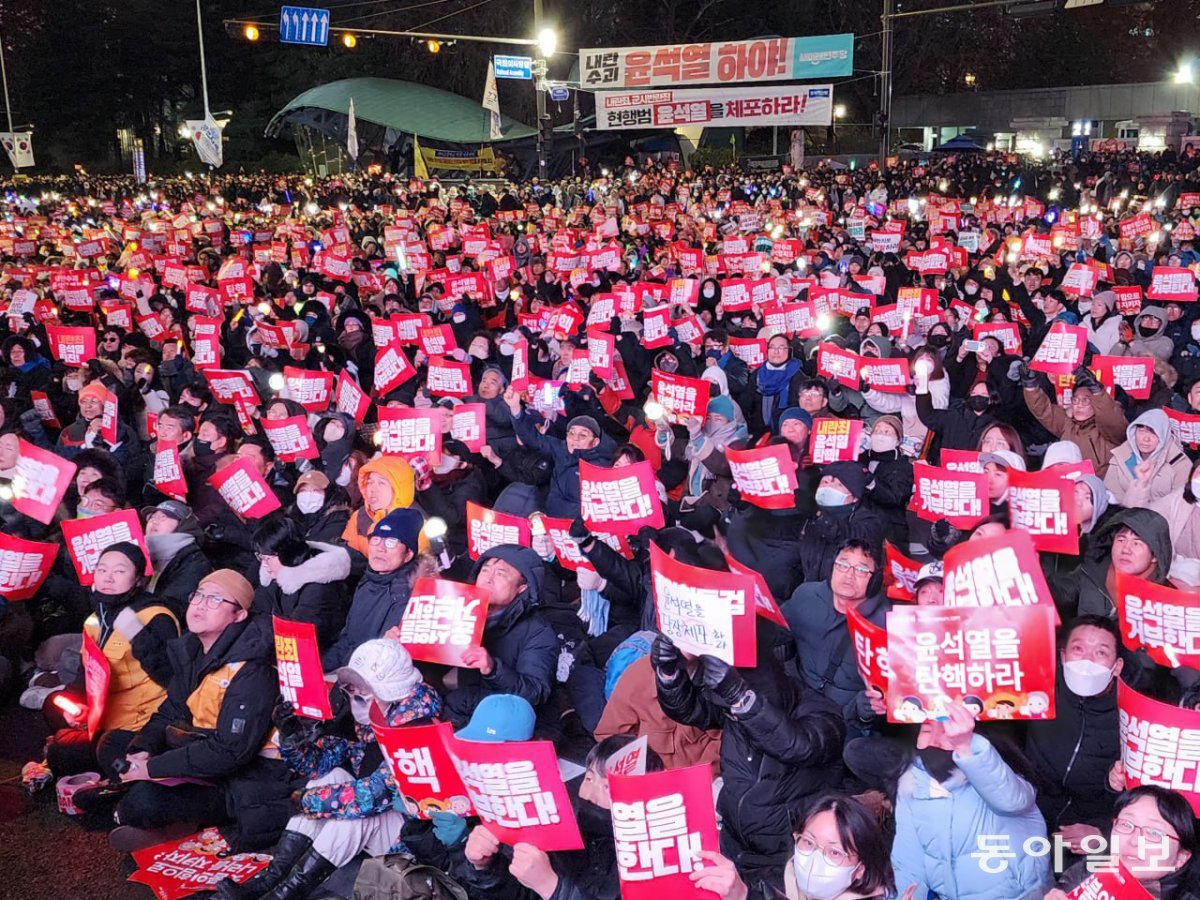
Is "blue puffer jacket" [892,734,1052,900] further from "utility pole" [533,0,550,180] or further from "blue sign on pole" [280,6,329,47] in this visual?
"blue sign on pole" [280,6,329,47]

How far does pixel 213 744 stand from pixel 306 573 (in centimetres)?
95

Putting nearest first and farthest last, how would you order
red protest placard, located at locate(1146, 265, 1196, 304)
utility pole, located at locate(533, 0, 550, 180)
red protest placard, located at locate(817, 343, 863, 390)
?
red protest placard, located at locate(817, 343, 863, 390) → red protest placard, located at locate(1146, 265, 1196, 304) → utility pole, located at locate(533, 0, 550, 180)

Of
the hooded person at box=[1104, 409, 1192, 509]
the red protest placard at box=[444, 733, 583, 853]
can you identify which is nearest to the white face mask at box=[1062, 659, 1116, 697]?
the red protest placard at box=[444, 733, 583, 853]

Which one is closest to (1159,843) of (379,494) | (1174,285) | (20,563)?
(379,494)

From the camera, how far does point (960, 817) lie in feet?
10.6

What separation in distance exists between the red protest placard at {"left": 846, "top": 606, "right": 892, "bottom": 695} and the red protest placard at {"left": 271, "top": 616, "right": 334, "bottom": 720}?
1.97m

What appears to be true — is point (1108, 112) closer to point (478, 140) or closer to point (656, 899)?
point (478, 140)

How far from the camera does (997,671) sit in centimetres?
339

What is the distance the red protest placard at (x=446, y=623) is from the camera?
14.1ft

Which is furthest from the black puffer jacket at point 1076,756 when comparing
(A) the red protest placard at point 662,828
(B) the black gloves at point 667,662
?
(A) the red protest placard at point 662,828

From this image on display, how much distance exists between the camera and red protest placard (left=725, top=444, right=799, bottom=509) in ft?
19.1

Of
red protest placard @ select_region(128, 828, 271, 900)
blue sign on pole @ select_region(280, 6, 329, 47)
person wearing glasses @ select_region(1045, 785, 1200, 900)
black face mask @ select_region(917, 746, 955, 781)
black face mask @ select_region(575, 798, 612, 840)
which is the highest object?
blue sign on pole @ select_region(280, 6, 329, 47)

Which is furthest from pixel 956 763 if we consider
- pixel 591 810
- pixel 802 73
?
pixel 802 73

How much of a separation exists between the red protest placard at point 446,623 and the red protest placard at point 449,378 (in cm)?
422
